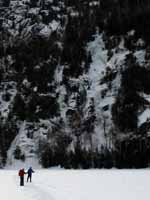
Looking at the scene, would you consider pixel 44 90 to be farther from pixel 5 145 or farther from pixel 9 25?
pixel 9 25

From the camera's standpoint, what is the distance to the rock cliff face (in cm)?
6188

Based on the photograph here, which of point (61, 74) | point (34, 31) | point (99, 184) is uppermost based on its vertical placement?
point (34, 31)

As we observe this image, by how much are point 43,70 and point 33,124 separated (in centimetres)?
1213

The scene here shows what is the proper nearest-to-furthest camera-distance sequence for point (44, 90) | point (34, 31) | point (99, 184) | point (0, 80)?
point (99, 184) < point (44, 90) < point (0, 80) < point (34, 31)

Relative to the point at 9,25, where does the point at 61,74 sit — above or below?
below

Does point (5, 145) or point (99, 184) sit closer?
point (99, 184)

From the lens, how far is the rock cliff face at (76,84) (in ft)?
203

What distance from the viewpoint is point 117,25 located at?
256 feet

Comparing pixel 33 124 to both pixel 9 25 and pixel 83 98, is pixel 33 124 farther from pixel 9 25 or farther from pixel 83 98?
pixel 9 25

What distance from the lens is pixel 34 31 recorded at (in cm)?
8700

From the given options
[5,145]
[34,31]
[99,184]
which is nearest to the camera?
[99,184]

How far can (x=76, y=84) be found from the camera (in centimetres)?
7269

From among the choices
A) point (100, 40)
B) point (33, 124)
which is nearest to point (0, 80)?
point (33, 124)

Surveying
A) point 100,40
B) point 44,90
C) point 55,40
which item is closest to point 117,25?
point 100,40
